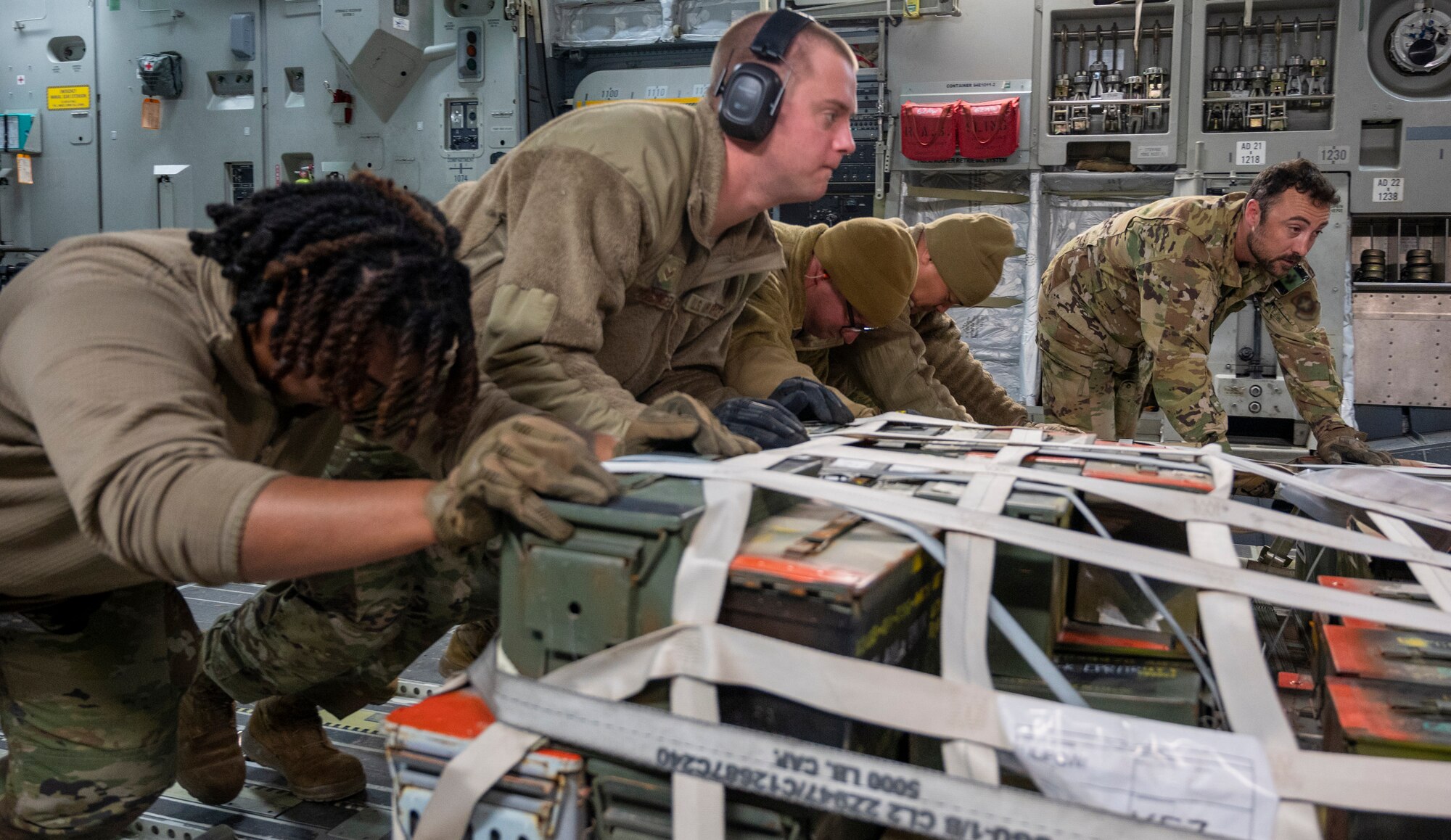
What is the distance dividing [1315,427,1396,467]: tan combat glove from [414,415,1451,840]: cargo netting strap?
201cm

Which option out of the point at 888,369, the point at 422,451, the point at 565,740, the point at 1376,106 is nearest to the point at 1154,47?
the point at 1376,106

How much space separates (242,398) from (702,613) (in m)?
0.77

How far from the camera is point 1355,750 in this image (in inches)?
48.5

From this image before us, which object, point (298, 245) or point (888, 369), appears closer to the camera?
point (298, 245)

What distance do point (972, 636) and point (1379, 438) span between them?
5901mm

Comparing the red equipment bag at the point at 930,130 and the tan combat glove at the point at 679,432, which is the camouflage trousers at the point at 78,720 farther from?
the red equipment bag at the point at 930,130

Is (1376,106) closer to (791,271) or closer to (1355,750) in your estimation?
(791,271)

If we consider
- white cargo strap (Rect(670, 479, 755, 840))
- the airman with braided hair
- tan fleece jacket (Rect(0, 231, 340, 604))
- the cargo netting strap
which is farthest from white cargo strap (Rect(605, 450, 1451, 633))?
tan fleece jacket (Rect(0, 231, 340, 604))

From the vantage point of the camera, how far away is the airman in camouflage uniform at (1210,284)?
3994 millimetres

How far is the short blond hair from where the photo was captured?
2285 mm

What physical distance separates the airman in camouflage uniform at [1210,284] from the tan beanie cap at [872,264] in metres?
1.25

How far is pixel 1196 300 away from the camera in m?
4.15

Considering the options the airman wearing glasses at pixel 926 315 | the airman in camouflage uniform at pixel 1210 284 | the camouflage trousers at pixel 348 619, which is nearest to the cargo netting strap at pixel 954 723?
the camouflage trousers at pixel 348 619

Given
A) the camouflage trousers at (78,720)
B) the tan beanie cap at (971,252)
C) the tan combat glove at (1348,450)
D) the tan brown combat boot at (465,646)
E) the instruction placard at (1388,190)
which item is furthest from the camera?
the instruction placard at (1388,190)
